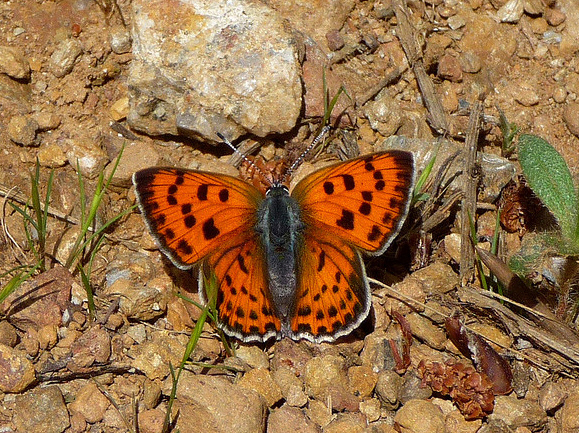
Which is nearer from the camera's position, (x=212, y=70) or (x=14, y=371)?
(x=14, y=371)

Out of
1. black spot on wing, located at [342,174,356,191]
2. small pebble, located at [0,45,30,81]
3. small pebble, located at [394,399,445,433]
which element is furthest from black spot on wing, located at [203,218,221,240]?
small pebble, located at [0,45,30,81]

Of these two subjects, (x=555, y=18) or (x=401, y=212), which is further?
(x=555, y=18)

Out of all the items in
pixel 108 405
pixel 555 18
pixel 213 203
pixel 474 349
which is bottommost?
pixel 108 405

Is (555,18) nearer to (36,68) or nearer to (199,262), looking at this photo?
(199,262)

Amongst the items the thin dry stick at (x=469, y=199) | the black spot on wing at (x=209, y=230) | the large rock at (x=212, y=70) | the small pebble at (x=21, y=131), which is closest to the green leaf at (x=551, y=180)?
the thin dry stick at (x=469, y=199)

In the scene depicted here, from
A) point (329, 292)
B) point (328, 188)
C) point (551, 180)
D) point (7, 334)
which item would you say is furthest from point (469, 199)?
point (7, 334)

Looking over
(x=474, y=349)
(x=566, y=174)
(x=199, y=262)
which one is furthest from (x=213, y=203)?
(x=566, y=174)

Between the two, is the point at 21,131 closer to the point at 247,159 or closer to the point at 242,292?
the point at 247,159
